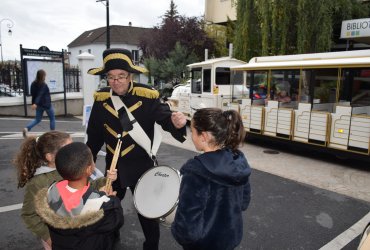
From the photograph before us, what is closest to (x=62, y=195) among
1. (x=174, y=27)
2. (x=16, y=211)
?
(x=16, y=211)

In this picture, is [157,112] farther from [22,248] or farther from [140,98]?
[22,248]

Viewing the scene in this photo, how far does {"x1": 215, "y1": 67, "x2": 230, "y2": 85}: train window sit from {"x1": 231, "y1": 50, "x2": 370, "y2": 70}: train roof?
4.86 feet

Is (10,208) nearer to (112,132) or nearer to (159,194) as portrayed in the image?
(112,132)

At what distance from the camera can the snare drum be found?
2.27 meters

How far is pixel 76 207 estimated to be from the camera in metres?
1.84

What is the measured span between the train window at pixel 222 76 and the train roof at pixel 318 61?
148 centimetres

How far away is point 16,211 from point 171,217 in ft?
9.94

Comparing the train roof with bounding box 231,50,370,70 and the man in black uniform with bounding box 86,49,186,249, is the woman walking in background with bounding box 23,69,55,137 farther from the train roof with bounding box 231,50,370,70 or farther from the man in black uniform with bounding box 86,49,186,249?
the man in black uniform with bounding box 86,49,186,249

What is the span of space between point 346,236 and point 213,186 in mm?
2885

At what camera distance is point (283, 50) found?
12953 millimetres

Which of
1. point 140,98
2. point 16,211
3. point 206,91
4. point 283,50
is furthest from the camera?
point 283,50

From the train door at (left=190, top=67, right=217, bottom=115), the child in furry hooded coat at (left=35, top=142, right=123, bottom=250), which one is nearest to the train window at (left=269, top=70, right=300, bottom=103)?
the train door at (left=190, top=67, right=217, bottom=115)

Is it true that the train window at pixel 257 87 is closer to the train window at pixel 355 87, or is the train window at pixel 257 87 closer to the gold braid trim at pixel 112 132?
the train window at pixel 355 87

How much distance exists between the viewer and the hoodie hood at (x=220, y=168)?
1.79 meters
